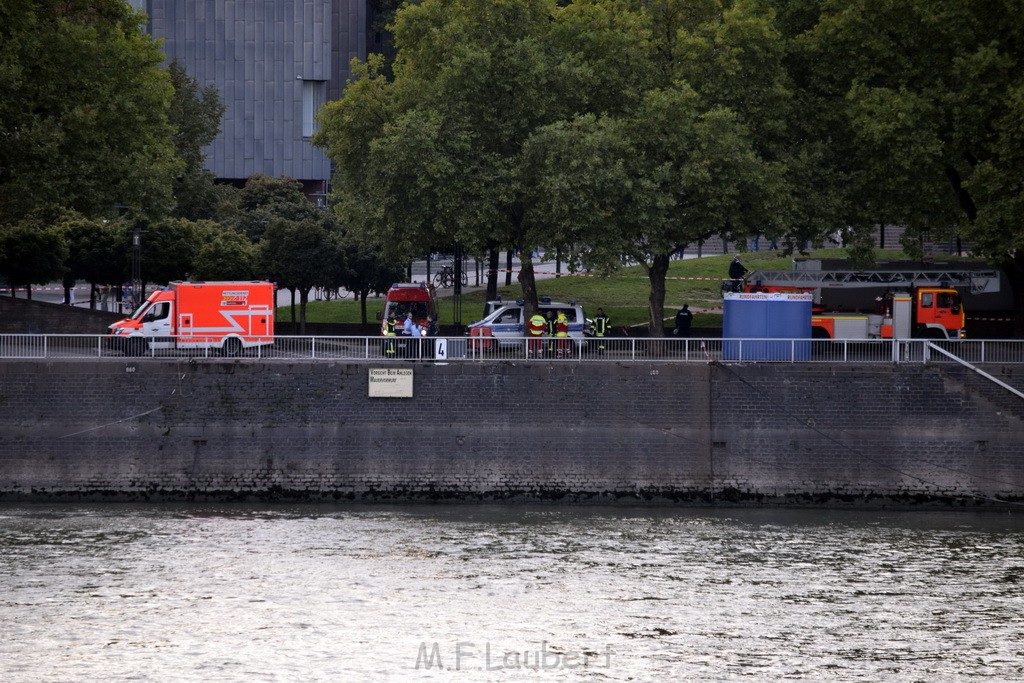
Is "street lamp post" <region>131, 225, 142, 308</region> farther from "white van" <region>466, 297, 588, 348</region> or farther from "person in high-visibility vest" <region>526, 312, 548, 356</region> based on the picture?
"person in high-visibility vest" <region>526, 312, 548, 356</region>

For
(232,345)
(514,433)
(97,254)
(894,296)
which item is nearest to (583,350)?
(514,433)

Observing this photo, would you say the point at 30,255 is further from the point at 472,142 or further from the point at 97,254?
the point at 472,142

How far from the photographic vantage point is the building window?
359ft

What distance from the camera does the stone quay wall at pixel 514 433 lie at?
4259 cm

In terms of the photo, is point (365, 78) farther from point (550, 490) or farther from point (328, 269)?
point (550, 490)

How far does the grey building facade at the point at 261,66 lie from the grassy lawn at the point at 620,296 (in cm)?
3742

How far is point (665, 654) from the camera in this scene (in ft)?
101

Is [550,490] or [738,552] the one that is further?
[550,490]

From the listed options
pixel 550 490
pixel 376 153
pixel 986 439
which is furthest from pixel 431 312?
pixel 986 439

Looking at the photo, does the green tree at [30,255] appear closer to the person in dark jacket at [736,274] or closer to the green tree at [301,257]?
the green tree at [301,257]

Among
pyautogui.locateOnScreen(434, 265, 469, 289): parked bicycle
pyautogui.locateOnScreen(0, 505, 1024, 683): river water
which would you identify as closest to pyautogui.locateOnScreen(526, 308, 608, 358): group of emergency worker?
pyautogui.locateOnScreen(0, 505, 1024, 683): river water

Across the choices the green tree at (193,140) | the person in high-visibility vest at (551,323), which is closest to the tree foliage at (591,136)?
the person in high-visibility vest at (551,323)

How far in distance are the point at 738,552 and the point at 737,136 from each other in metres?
17.1

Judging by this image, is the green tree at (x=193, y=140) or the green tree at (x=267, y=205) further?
the green tree at (x=193, y=140)
